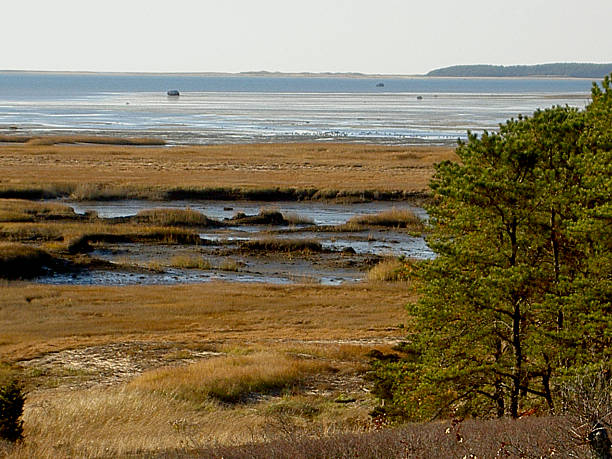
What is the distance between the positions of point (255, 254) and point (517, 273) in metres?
30.5

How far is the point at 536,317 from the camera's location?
15586 millimetres

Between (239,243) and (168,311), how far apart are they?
14353 mm

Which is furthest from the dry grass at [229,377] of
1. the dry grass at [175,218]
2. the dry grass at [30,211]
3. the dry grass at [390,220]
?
the dry grass at [30,211]

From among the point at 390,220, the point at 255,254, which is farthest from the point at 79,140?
the point at 255,254

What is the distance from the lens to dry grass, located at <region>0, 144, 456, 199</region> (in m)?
62.0

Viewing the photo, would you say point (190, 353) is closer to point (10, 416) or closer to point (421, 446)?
point (10, 416)

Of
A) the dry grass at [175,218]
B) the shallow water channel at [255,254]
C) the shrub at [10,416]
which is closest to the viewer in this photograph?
the shrub at [10,416]

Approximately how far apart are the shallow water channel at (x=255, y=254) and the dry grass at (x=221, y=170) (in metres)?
5.16

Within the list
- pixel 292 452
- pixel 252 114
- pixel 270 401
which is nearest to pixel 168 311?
pixel 270 401

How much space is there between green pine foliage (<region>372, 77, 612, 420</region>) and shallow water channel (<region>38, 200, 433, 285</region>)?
893 inches

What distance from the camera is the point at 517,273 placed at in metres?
14.3

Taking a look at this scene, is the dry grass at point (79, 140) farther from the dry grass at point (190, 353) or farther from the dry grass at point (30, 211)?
the dry grass at point (190, 353)

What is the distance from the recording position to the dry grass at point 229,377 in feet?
67.1

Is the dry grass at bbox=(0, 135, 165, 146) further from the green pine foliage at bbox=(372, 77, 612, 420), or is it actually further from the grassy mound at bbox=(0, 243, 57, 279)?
the green pine foliage at bbox=(372, 77, 612, 420)
